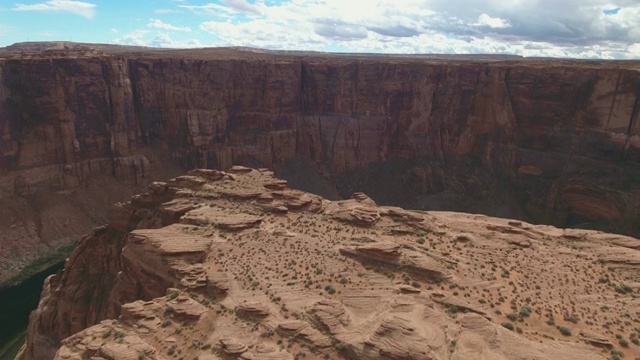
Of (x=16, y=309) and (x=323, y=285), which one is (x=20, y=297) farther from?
(x=323, y=285)

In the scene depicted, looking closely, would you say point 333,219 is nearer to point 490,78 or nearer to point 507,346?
point 507,346

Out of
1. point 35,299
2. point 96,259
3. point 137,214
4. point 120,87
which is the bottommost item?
point 35,299

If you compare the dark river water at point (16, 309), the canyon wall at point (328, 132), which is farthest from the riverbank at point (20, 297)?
the canyon wall at point (328, 132)

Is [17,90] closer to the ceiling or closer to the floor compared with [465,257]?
closer to the ceiling

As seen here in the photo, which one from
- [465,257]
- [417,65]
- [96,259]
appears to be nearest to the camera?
[465,257]

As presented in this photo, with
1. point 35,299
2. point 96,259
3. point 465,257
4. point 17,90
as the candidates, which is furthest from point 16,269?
point 465,257

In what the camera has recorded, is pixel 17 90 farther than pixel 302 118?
No

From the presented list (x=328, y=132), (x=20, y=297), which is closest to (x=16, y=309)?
(x=20, y=297)
